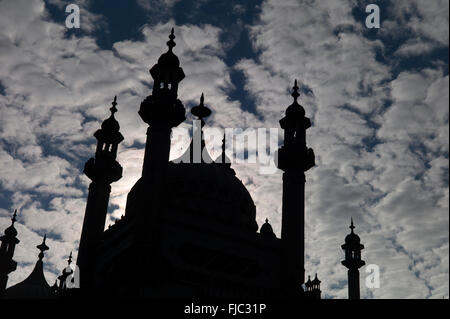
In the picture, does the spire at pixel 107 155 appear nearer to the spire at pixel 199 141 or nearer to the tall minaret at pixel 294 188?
the spire at pixel 199 141

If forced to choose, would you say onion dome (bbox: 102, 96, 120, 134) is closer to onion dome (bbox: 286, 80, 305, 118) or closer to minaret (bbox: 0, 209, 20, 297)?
onion dome (bbox: 286, 80, 305, 118)

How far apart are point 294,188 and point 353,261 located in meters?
9.04

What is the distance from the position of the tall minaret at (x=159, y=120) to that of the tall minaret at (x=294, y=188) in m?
6.86

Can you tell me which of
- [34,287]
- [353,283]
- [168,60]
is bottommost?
[353,283]

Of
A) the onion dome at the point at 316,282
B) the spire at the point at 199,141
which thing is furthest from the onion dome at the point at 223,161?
the onion dome at the point at 316,282

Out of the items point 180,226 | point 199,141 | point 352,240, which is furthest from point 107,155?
point 352,240

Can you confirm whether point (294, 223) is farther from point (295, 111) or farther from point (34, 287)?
point (34, 287)

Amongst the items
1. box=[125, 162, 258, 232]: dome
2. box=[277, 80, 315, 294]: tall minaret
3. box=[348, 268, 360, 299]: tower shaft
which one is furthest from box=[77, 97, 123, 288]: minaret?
box=[348, 268, 360, 299]: tower shaft

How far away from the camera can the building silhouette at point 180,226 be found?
25391 millimetres

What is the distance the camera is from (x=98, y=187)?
111 feet
